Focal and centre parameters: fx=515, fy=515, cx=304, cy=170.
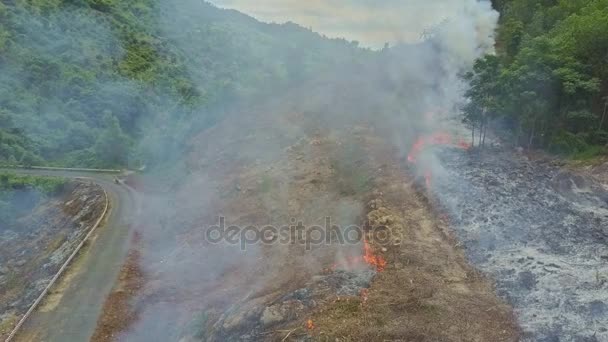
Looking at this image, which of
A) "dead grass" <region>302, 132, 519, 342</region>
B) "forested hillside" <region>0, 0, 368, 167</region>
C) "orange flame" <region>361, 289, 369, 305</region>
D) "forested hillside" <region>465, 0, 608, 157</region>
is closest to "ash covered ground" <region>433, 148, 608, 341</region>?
"dead grass" <region>302, 132, 519, 342</region>

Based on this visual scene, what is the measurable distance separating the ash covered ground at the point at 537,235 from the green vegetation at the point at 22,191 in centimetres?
3612

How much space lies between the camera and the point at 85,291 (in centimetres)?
2952

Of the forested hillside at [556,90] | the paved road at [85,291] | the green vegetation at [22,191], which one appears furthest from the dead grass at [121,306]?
the forested hillside at [556,90]

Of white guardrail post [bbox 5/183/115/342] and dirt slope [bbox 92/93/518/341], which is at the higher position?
dirt slope [bbox 92/93/518/341]

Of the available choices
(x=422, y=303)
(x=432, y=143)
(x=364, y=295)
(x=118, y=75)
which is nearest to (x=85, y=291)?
(x=364, y=295)

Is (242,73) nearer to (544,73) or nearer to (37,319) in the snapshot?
(544,73)

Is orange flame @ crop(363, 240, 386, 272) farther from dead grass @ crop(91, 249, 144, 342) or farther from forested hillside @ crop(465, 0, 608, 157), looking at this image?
forested hillside @ crop(465, 0, 608, 157)

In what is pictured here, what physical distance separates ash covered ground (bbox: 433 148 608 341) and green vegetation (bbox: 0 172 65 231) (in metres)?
36.1

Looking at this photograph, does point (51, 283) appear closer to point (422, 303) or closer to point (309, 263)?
point (309, 263)

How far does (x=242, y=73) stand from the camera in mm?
86250

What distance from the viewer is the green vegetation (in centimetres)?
4569

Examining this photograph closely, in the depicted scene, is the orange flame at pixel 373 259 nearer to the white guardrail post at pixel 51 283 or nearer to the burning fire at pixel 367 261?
the burning fire at pixel 367 261

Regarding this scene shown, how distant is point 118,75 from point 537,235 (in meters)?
64.9

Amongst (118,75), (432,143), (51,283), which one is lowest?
(51,283)
